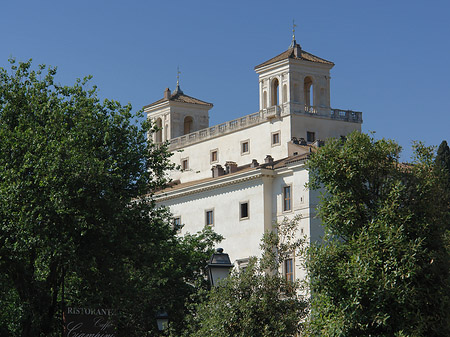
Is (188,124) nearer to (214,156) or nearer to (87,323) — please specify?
(214,156)

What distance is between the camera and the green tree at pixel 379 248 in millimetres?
22422

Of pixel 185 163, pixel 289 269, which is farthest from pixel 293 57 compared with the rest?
pixel 289 269

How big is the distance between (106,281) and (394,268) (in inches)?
362

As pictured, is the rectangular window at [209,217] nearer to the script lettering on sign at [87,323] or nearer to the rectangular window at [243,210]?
the rectangular window at [243,210]

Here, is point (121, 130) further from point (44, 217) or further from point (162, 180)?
point (44, 217)

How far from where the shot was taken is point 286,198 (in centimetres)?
5897

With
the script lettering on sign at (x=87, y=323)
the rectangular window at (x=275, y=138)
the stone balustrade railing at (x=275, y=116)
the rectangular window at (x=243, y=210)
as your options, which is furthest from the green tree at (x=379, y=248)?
the stone balustrade railing at (x=275, y=116)

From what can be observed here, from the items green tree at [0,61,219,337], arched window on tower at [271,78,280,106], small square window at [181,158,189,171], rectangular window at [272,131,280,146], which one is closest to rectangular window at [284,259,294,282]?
rectangular window at [272,131,280,146]

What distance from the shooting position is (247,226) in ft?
197

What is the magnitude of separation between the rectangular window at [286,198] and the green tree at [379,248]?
3398 cm

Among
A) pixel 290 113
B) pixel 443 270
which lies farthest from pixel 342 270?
pixel 290 113

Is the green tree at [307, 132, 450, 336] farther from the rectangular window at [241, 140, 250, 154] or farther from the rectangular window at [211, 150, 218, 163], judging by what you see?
the rectangular window at [211, 150, 218, 163]

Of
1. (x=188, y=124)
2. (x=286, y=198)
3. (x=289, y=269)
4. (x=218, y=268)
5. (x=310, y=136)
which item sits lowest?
(x=218, y=268)

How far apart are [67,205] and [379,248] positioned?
8.58m
